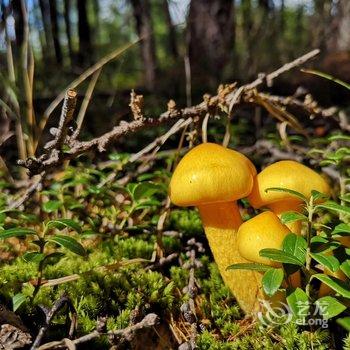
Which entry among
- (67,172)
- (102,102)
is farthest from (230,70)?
(67,172)

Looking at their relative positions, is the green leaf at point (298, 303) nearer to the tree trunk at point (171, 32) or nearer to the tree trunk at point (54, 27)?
the tree trunk at point (171, 32)

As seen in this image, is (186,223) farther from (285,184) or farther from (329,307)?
(329,307)

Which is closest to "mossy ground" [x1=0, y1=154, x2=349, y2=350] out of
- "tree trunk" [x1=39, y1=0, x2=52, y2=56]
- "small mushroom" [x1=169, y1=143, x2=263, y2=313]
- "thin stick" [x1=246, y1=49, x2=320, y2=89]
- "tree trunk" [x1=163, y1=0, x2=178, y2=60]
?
"small mushroom" [x1=169, y1=143, x2=263, y2=313]

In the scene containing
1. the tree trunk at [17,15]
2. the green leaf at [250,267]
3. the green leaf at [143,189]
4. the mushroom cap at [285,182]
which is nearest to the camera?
the green leaf at [250,267]

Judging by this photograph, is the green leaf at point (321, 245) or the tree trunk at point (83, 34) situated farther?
the tree trunk at point (83, 34)

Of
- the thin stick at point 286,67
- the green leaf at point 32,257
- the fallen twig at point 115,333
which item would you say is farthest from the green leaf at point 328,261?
the thin stick at point 286,67

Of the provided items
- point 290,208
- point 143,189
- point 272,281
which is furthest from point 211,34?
point 272,281

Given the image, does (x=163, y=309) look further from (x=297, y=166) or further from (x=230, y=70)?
(x=230, y=70)
